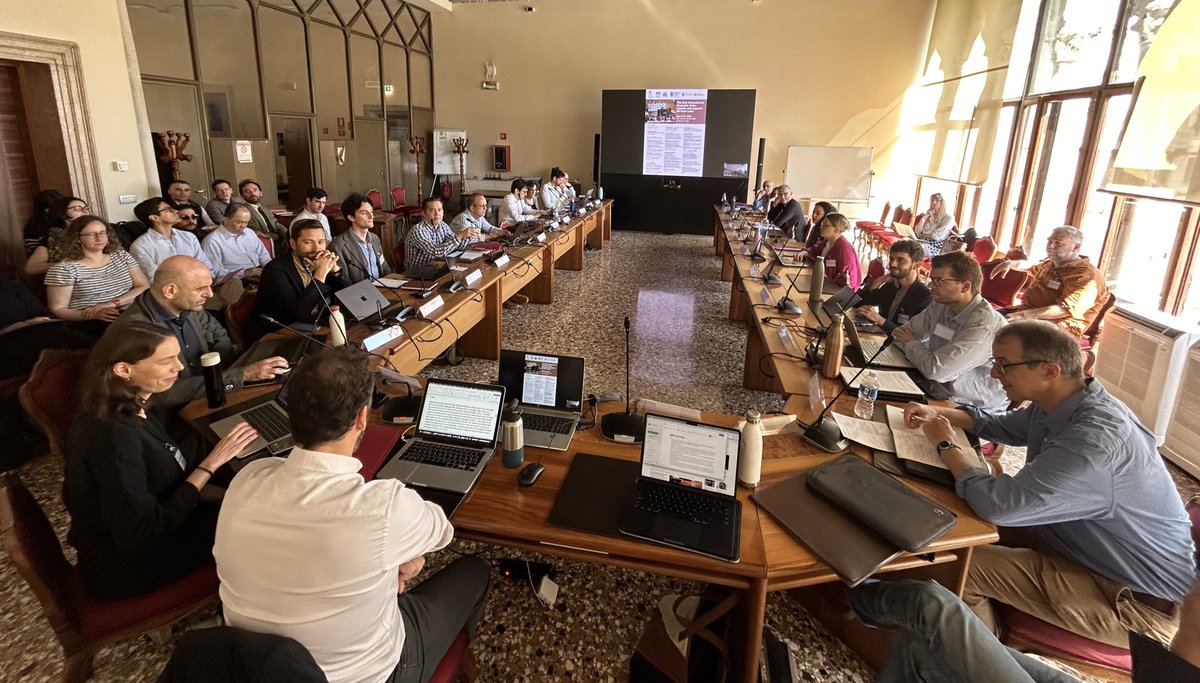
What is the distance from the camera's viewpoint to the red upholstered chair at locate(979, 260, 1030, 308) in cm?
486

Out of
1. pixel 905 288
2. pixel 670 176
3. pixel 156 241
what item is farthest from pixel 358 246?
pixel 670 176

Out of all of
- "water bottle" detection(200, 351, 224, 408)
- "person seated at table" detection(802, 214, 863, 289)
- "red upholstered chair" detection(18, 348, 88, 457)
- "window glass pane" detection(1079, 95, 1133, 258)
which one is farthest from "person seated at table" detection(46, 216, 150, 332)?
"window glass pane" detection(1079, 95, 1133, 258)

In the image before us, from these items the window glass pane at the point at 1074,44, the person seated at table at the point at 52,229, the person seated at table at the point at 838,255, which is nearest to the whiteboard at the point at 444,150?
the person seated at table at the point at 52,229

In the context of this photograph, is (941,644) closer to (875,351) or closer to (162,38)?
(875,351)

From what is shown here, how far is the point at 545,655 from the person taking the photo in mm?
2000

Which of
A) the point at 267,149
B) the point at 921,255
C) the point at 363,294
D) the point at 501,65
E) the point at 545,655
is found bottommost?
the point at 545,655

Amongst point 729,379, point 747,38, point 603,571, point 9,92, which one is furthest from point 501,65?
point 603,571

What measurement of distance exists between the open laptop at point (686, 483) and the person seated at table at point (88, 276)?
133 inches

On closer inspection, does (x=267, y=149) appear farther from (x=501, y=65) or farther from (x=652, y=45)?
(x=652, y=45)

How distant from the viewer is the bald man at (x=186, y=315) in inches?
92.0

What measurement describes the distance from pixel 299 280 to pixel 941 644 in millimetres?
3276

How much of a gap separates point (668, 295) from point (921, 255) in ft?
10.8

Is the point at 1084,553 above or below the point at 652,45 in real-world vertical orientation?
below

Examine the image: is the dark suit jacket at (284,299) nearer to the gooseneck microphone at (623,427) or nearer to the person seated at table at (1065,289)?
the gooseneck microphone at (623,427)
